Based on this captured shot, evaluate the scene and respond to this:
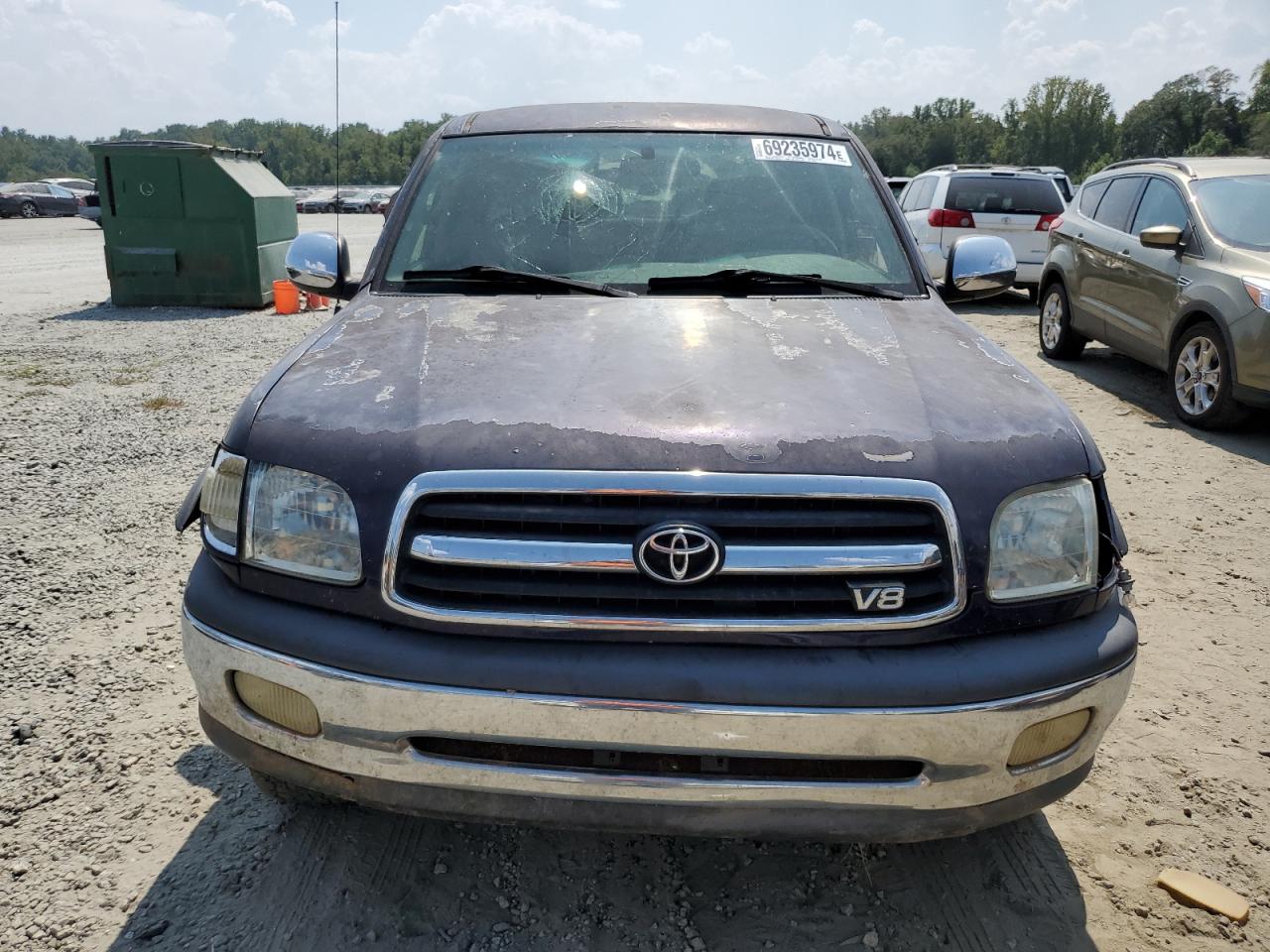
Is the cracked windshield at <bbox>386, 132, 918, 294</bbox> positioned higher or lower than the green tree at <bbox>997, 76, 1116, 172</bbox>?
lower

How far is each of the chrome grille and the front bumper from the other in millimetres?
167

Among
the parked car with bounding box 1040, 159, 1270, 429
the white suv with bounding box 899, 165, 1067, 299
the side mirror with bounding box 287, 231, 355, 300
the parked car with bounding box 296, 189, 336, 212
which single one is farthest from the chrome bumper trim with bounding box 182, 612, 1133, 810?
the parked car with bounding box 296, 189, 336, 212

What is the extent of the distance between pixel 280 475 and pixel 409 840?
103 cm

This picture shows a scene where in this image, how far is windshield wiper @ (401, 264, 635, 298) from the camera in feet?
9.62

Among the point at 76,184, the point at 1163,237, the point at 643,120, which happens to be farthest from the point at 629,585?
the point at 76,184

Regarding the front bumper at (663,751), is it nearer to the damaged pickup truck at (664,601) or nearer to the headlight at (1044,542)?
the damaged pickup truck at (664,601)

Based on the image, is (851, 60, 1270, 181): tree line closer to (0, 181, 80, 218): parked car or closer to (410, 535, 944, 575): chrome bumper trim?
(0, 181, 80, 218): parked car

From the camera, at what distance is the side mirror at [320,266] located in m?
3.46

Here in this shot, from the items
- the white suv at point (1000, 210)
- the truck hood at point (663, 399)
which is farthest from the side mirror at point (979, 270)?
the white suv at point (1000, 210)

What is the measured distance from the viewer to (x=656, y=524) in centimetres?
190

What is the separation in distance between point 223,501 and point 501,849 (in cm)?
110

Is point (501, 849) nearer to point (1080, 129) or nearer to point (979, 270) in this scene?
point (979, 270)

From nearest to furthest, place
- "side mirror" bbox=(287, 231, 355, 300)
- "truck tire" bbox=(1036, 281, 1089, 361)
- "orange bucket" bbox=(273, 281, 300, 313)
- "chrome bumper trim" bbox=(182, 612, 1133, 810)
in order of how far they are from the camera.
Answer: "chrome bumper trim" bbox=(182, 612, 1133, 810)
"side mirror" bbox=(287, 231, 355, 300)
"truck tire" bbox=(1036, 281, 1089, 361)
"orange bucket" bbox=(273, 281, 300, 313)

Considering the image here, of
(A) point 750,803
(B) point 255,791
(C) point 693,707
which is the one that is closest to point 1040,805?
(A) point 750,803
